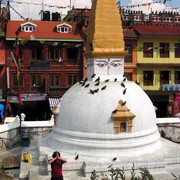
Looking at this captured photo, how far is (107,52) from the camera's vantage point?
16.2 metres

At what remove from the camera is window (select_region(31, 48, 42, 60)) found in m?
30.8

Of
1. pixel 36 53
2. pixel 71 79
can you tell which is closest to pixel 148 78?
pixel 71 79

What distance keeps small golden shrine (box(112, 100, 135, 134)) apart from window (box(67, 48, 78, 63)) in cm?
1713

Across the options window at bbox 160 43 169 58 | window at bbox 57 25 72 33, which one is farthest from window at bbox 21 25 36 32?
window at bbox 160 43 169 58

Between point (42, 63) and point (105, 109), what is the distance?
55.3 ft

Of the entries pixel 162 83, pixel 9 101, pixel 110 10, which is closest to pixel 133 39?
pixel 162 83

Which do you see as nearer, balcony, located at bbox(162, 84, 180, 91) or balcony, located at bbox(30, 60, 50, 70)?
balcony, located at bbox(30, 60, 50, 70)

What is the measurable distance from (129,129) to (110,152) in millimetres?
1343

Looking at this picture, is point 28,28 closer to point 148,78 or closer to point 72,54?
point 72,54

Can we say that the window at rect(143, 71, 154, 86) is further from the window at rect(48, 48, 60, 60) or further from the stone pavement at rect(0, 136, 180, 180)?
the stone pavement at rect(0, 136, 180, 180)

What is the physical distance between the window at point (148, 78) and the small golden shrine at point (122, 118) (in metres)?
18.1

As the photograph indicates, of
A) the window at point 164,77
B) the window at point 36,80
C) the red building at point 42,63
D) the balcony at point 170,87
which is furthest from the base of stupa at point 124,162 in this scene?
the window at point 164,77

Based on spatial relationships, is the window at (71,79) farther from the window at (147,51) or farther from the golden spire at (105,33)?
the golden spire at (105,33)

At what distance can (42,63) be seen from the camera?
30.8 meters
